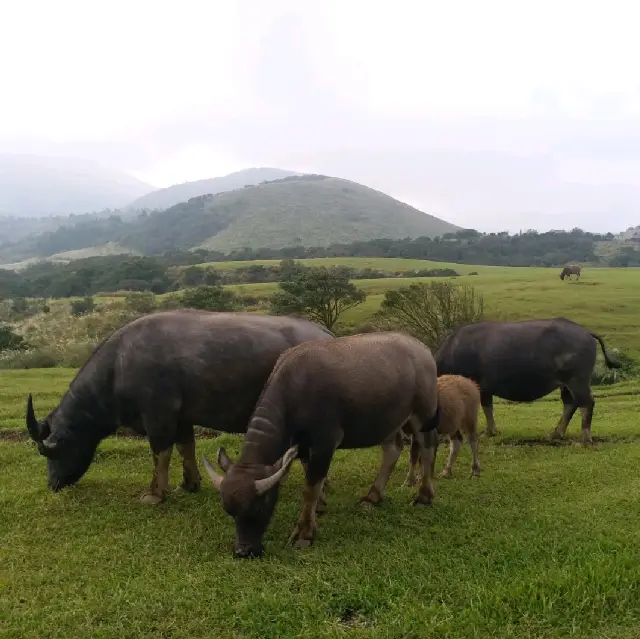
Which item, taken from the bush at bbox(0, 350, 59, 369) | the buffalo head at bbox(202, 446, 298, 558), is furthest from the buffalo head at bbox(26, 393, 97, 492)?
the bush at bbox(0, 350, 59, 369)

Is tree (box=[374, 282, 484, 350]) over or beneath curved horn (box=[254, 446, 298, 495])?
beneath

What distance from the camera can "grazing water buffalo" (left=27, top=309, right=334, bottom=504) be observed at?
8406 millimetres

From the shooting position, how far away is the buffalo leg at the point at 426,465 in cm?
851

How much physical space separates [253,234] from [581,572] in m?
190

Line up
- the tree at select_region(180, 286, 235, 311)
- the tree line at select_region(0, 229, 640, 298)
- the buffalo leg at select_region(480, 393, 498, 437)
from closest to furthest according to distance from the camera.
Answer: the buffalo leg at select_region(480, 393, 498, 437) < the tree at select_region(180, 286, 235, 311) < the tree line at select_region(0, 229, 640, 298)

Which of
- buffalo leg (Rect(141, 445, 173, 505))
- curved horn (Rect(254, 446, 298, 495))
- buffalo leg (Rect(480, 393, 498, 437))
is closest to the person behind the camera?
curved horn (Rect(254, 446, 298, 495))

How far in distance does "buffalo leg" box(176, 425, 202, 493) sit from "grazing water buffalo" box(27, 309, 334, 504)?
0.6 inches

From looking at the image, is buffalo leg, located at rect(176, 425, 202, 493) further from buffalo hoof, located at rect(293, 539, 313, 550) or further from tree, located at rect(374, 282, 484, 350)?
tree, located at rect(374, 282, 484, 350)

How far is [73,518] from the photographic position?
25.9 ft

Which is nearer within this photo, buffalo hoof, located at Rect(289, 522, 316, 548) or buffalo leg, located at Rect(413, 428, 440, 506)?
buffalo hoof, located at Rect(289, 522, 316, 548)

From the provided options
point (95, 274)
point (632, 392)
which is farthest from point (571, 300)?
point (95, 274)

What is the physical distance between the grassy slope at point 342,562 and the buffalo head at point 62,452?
25 centimetres

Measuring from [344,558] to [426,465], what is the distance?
232cm

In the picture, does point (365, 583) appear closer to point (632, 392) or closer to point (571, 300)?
point (632, 392)
